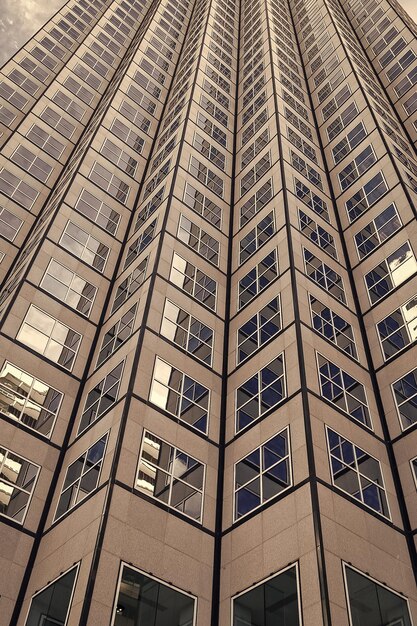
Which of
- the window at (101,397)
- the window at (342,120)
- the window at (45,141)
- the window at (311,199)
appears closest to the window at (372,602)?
the window at (101,397)

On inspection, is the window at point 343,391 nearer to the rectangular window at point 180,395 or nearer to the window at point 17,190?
the rectangular window at point 180,395

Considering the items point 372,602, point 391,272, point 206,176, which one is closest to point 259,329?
point 391,272

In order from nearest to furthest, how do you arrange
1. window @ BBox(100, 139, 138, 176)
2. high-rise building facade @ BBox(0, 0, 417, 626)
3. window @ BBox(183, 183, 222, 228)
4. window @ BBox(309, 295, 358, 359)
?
high-rise building facade @ BBox(0, 0, 417, 626) → window @ BBox(309, 295, 358, 359) → window @ BBox(183, 183, 222, 228) → window @ BBox(100, 139, 138, 176)

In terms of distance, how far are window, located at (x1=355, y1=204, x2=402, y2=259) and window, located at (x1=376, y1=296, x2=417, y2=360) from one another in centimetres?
646

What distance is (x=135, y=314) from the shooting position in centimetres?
3133

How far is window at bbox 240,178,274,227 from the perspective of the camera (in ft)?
136

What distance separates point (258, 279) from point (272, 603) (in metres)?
19.1

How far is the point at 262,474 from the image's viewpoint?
80.3 feet

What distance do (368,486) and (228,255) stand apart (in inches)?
778

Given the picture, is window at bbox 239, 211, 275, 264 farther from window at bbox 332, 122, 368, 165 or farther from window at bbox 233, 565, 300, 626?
window at bbox 233, 565, 300, 626

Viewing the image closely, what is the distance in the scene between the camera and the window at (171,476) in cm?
2367

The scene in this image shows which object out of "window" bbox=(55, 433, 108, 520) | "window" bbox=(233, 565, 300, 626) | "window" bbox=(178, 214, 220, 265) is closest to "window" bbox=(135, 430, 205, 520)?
"window" bbox=(55, 433, 108, 520)

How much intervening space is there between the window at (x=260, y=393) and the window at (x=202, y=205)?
51.1 ft

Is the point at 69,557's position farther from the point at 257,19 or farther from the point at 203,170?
the point at 257,19
